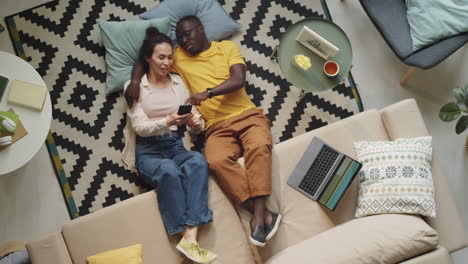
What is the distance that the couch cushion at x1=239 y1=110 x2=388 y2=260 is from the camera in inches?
93.4

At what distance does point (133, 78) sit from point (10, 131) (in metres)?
0.75

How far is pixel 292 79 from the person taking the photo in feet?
8.30

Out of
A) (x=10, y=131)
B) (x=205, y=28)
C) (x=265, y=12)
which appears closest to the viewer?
(x=10, y=131)

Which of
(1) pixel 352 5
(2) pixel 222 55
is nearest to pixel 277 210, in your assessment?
(2) pixel 222 55

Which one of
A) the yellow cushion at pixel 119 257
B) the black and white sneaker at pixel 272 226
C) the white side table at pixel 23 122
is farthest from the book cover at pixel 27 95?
the black and white sneaker at pixel 272 226

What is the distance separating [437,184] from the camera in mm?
2309

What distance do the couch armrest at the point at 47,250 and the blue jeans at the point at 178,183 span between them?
0.55m

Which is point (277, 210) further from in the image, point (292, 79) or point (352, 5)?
point (352, 5)

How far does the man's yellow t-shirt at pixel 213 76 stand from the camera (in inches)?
104

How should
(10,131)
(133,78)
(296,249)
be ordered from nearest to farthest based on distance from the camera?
(296,249)
(10,131)
(133,78)

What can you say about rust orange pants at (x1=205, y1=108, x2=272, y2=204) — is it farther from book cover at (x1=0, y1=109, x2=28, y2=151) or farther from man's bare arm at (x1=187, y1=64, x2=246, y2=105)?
book cover at (x1=0, y1=109, x2=28, y2=151)

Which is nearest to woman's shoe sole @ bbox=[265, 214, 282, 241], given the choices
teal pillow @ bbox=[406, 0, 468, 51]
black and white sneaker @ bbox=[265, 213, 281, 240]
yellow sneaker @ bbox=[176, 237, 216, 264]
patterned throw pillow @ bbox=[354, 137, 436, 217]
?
black and white sneaker @ bbox=[265, 213, 281, 240]

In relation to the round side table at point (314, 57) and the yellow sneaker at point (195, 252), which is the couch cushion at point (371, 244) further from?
the round side table at point (314, 57)

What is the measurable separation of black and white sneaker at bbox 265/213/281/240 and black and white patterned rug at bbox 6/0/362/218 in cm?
67
